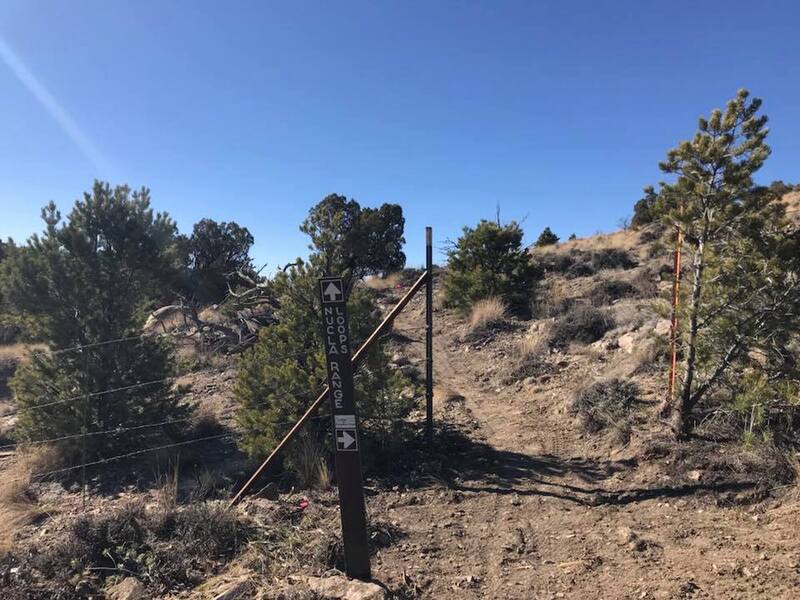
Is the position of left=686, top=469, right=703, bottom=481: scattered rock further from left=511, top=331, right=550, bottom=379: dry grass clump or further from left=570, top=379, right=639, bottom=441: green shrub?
left=511, top=331, right=550, bottom=379: dry grass clump

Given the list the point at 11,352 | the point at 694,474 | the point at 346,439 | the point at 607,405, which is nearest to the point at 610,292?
the point at 607,405

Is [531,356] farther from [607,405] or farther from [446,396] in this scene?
Answer: [607,405]

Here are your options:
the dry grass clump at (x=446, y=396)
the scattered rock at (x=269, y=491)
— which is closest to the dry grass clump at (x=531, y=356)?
the dry grass clump at (x=446, y=396)

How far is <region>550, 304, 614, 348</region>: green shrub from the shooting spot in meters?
11.8

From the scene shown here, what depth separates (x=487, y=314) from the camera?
15.4 metres

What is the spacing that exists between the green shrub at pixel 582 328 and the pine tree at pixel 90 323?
7.67m

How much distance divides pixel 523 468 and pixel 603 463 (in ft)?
2.99

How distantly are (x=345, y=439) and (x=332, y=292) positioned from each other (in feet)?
3.28

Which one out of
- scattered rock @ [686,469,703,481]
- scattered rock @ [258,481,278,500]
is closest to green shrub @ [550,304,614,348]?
scattered rock @ [686,469,703,481]

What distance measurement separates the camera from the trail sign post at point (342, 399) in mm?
3666

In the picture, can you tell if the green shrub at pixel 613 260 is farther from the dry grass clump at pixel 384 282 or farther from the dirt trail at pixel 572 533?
the dirt trail at pixel 572 533

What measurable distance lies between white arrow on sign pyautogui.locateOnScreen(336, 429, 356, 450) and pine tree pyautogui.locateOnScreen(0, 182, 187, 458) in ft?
17.9

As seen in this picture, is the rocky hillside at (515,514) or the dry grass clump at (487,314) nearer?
the rocky hillside at (515,514)

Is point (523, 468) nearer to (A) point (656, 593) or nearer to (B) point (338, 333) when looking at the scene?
(A) point (656, 593)
